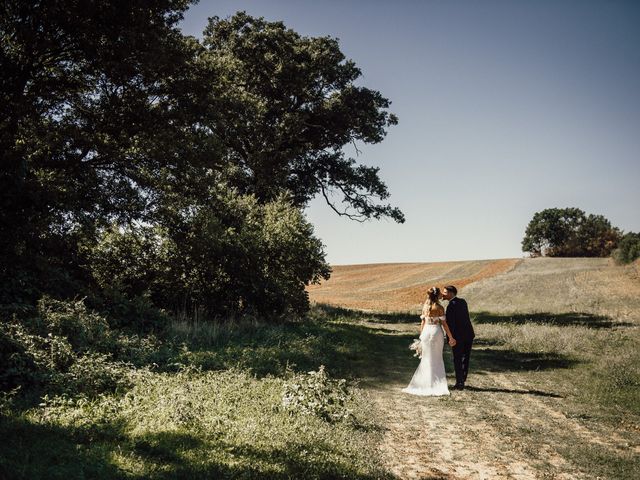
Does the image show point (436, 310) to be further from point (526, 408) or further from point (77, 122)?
point (77, 122)

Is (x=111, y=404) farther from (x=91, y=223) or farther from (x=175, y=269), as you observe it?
(x=175, y=269)

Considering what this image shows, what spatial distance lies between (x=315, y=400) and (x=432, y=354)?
3.71m

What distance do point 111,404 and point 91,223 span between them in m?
7.77

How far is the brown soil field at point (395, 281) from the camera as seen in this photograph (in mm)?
40188

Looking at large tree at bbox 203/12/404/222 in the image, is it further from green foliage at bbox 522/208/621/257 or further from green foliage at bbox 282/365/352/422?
green foliage at bbox 522/208/621/257

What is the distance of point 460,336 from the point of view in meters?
10.6

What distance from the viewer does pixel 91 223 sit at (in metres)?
13.5

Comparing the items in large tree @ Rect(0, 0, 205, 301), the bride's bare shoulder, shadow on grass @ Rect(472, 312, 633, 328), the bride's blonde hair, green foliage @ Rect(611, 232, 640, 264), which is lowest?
shadow on grass @ Rect(472, 312, 633, 328)

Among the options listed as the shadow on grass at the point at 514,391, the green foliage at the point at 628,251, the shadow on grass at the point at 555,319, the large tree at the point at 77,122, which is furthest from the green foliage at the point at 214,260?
the green foliage at the point at 628,251

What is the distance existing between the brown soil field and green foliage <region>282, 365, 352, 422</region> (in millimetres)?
25499

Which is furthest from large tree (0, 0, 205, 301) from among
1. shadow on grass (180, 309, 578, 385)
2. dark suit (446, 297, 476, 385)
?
dark suit (446, 297, 476, 385)

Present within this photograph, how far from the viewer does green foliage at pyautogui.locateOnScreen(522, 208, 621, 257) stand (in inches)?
4065

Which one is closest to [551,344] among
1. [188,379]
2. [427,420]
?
[427,420]

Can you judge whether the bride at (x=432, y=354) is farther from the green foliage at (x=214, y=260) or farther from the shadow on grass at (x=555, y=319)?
the shadow on grass at (x=555, y=319)
